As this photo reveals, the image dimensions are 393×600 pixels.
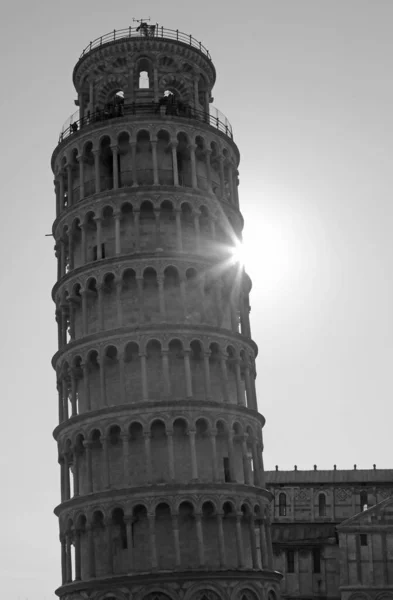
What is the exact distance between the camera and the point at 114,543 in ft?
189

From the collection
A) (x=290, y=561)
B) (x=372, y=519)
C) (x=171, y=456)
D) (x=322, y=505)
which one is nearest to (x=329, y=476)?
(x=322, y=505)

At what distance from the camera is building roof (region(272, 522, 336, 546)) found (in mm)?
98688

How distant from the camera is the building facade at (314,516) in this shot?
96938 mm

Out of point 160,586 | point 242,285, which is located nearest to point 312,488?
point 242,285

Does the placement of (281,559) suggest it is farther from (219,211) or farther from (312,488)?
(219,211)

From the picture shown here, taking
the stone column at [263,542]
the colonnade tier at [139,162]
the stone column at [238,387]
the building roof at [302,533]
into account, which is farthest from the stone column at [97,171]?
the building roof at [302,533]

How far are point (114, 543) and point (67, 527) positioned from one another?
3575 mm

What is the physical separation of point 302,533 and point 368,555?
11387mm

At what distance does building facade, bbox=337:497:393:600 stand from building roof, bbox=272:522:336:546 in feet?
22.6

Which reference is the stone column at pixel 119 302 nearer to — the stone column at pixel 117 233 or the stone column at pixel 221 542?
the stone column at pixel 117 233

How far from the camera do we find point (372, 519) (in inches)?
3622

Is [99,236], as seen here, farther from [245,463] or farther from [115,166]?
[245,463]

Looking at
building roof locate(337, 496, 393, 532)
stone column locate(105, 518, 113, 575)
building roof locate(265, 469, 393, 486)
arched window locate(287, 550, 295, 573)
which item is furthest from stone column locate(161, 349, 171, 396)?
building roof locate(265, 469, 393, 486)

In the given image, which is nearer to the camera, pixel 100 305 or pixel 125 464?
pixel 125 464
